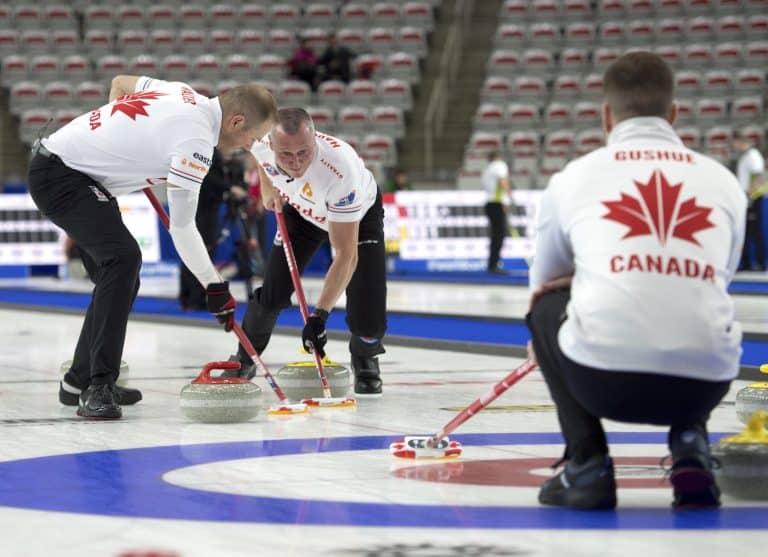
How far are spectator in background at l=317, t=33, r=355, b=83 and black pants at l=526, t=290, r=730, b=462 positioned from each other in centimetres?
2213

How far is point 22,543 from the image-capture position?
135 inches

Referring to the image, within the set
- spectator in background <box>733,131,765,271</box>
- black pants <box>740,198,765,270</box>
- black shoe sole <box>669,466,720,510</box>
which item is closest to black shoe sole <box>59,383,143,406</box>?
black shoe sole <box>669,466,720,510</box>

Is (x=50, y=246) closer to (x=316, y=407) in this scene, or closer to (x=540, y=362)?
(x=316, y=407)

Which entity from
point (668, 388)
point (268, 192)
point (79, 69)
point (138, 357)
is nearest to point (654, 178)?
point (668, 388)

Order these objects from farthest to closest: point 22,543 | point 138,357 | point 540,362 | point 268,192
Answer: point 138,357
point 268,192
point 540,362
point 22,543

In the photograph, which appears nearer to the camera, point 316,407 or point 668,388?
point 668,388

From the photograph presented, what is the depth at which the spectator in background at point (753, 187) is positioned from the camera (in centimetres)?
1989

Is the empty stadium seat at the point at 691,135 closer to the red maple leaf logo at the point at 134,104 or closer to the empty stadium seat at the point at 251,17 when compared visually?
the empty stadium seat at the point at 251,17

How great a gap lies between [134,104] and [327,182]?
1006mm

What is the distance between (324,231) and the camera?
7.55m

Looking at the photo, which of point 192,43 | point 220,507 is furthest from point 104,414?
point 192,43

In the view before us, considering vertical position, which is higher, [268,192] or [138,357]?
[268,192]

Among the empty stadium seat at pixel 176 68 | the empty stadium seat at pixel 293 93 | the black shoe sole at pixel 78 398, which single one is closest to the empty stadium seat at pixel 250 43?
the empty stadium seat at pixel 176 68

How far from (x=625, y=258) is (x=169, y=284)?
15.5 metres
